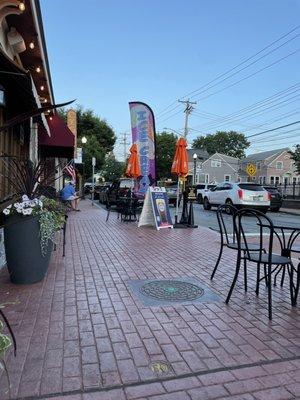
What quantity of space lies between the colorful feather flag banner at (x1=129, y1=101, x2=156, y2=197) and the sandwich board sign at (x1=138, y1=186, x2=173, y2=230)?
4.46 ft

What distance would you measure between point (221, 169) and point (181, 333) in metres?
69.6

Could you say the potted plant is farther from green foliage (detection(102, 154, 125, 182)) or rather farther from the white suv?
green foliage (detection(102, 154, 125, 182))

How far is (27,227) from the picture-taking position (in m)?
→ 5.23

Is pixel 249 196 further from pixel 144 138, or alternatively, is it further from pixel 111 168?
pixel 111 168

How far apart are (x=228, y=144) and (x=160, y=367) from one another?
326 ft

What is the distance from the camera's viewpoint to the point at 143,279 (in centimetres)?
582

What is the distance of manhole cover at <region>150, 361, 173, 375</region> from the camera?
3090 mm

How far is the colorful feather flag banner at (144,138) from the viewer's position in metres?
13.5

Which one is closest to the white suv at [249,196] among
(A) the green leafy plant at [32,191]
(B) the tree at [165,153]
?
(A) the green leafy plant at [32,191]

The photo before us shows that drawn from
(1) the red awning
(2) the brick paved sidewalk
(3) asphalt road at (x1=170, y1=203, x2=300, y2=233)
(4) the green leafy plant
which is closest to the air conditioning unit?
(4) the green leafy plant

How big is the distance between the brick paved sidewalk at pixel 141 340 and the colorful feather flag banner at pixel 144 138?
7511 millimetres

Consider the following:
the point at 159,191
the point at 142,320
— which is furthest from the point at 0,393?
the point at 159,191

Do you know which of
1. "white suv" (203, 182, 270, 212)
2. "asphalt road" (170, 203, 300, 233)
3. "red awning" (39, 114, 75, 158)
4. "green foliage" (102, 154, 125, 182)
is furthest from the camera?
"green foliage" (102, 154, 125, 182)

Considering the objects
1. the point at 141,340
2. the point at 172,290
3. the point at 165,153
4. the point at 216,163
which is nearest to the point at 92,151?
the point at 165,153
